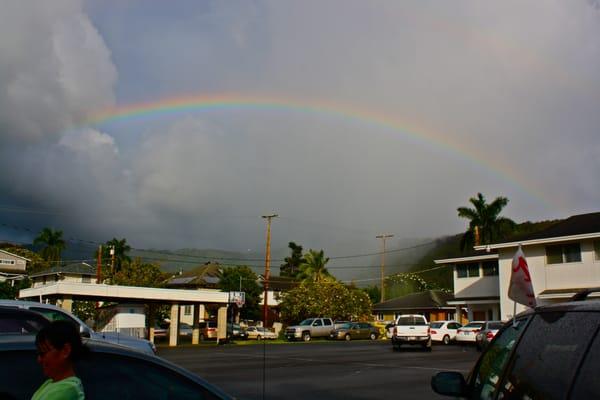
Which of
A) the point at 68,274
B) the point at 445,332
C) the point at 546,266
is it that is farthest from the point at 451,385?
the point at 68,274

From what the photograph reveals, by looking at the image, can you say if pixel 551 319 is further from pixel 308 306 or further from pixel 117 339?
pixel 308 306

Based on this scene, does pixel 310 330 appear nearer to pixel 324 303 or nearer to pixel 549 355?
pixel 324 303

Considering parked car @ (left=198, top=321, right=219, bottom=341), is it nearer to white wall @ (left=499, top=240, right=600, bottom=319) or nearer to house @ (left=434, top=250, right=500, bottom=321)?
house @ (left=434, top=250, right=500, bottom=321)

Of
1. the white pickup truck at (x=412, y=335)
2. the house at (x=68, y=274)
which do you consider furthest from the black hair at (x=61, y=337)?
the house at (x=68, y=274)

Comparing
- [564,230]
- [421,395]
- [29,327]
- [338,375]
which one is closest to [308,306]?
[564,230]

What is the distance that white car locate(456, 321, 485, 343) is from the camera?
36.3 metres

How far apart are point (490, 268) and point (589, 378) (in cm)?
4507

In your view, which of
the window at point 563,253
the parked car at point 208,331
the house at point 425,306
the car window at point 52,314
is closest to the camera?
the car window at point 52,314

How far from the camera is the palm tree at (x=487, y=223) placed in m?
65.1

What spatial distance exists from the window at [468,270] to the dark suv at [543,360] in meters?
44.2

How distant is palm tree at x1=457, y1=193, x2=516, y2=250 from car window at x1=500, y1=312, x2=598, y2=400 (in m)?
63.8

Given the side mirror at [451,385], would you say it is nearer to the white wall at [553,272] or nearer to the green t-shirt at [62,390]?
the green t-shirt at [62,390]

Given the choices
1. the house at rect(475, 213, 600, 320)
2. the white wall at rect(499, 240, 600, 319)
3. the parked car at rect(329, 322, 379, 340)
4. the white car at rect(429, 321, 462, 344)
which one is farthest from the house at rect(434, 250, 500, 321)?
the parked car at rect(329, 322, 379, 340)

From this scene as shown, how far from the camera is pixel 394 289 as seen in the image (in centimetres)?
11494
